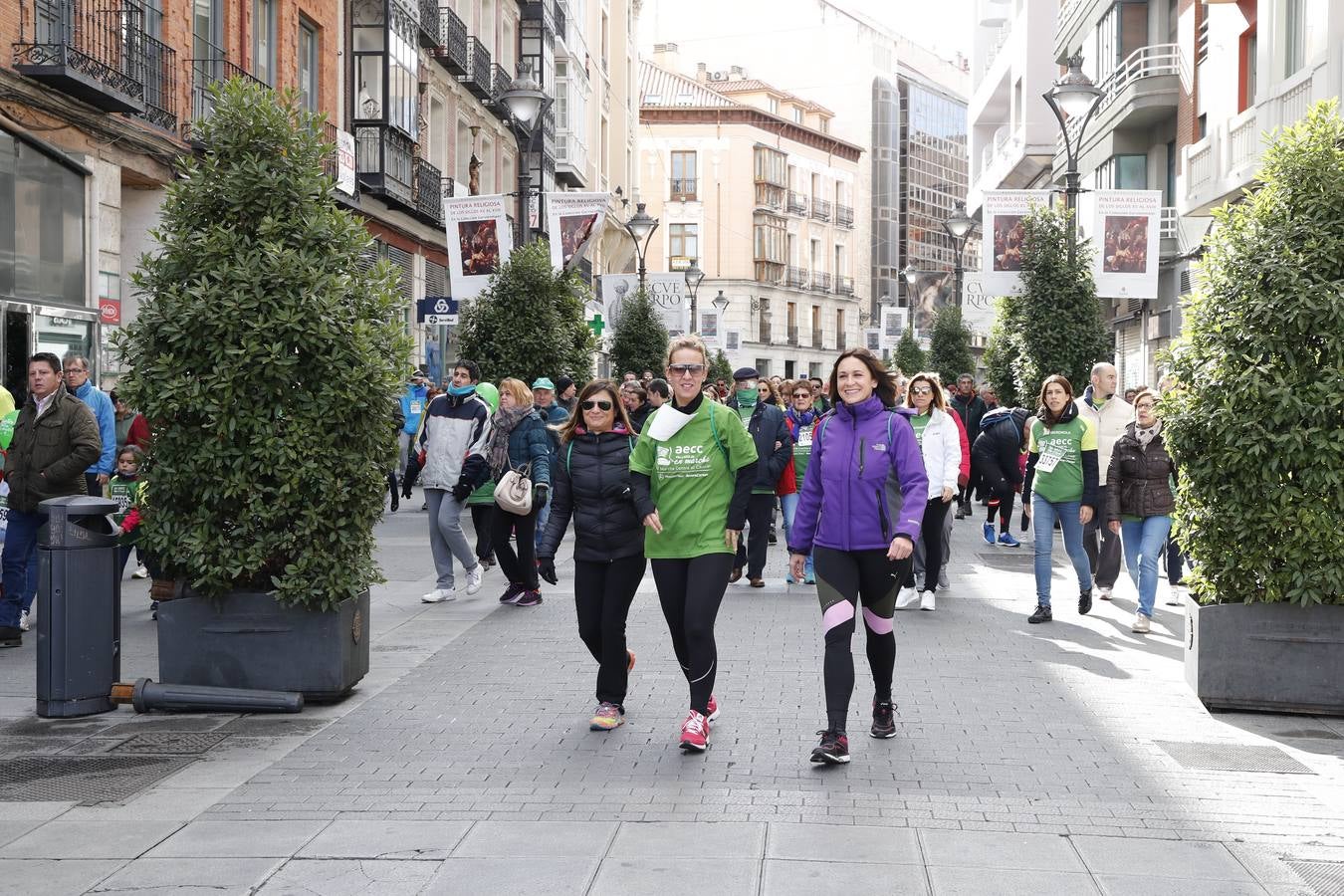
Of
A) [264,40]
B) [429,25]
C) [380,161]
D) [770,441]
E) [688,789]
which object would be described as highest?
[429,25]

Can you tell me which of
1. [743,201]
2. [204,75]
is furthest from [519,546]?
[743,201]

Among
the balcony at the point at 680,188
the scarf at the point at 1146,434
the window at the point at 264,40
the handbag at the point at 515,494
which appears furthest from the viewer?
the balcony at the point at 680,188

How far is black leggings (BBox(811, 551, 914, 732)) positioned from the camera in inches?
263

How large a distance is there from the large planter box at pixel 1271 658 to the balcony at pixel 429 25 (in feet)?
74.6

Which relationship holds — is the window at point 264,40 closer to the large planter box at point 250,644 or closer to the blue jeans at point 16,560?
the blue jeans at point 16,560

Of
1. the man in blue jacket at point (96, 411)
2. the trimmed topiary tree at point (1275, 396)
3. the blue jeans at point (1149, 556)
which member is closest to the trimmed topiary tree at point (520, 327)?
the man in blue jacket at point (96, 411)

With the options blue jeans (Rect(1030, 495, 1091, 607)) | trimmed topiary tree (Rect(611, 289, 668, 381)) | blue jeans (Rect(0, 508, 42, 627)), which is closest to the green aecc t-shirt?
blue jeans (Rect(1030, 495, 1091, 607))

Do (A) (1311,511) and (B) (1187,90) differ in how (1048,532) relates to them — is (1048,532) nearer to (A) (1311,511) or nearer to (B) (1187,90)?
(A) (1311,511)

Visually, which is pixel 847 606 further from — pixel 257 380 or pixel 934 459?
pixel 934 459

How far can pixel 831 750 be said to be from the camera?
652 centimetres

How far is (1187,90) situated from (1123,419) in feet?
57.2

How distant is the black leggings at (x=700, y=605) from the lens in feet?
22.8

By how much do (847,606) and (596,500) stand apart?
137cm

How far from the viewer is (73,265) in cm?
1722
